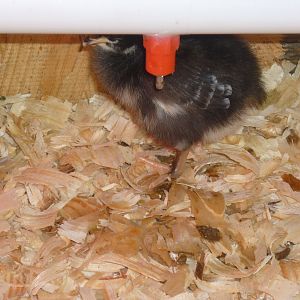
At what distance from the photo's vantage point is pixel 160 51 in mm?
1029

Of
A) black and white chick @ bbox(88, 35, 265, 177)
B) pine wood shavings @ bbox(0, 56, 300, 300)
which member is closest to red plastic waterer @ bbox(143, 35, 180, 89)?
black and white chick @ bbox(88, 35, 265, 177)

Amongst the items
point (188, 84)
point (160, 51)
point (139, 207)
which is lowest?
point (139, 207)

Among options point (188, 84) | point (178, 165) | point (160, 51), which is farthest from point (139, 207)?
point (160, 51)

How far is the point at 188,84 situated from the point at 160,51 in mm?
303

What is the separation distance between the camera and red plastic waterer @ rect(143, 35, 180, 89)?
1.00 metres

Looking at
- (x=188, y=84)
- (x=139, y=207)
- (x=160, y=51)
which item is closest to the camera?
(x=160, y=51)

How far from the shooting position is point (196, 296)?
4.47 feet

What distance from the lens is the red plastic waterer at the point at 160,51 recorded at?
3.30ft

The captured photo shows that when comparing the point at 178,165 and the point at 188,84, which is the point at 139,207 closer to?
the point at 178,165

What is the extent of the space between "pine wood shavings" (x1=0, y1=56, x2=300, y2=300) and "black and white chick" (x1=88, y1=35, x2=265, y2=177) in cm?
18

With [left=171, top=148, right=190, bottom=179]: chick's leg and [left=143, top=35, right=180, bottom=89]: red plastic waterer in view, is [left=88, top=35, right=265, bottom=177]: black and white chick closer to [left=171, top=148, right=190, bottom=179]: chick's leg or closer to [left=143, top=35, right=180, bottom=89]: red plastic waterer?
[left=171, top=148, right=190, bottom=179]: chick's leg

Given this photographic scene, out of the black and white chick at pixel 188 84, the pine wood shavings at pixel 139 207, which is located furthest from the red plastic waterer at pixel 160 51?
the pine wood shavings at pixel 139 207

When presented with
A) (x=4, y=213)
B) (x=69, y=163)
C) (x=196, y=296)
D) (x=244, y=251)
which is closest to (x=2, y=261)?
(x=4, y=213)

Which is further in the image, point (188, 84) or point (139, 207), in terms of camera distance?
point (139, 207)
